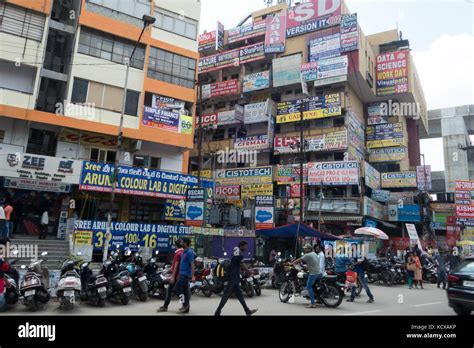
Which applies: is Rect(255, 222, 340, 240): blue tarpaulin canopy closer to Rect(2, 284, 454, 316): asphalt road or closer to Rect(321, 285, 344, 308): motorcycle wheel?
Rect(2, 284, 454, 316): asphalt road

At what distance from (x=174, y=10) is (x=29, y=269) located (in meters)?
20.3

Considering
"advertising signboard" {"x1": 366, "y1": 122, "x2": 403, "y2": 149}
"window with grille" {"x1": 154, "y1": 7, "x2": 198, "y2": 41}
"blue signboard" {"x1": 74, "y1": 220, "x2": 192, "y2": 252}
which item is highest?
"window with grille" {"x1": 154, "y1": 7, "x2": 198, "y2": 41}

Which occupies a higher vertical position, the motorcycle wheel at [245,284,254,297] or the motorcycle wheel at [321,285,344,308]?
the motorcycle wheel at [321,285,344,308]

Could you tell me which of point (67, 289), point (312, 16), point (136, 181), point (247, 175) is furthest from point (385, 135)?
point (67, 289)

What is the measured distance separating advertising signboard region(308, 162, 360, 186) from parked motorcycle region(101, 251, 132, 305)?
23134 mm

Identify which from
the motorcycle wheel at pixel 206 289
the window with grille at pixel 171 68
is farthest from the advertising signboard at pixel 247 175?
the motorcycle wheel at pixel 206 289

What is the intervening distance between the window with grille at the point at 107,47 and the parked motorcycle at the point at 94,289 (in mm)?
15099

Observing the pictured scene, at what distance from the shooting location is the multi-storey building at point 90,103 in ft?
59.3

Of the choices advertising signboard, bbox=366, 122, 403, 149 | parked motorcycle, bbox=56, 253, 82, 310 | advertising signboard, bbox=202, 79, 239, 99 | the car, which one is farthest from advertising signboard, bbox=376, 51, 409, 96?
parked motorcycle, bbox=56, 253, 82, 310

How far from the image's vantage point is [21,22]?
18.8 meters

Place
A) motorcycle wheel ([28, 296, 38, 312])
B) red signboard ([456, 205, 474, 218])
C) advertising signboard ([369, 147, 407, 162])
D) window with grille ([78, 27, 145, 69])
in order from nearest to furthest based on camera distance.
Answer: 1. motorcycle wheel ([28, 296, 38, 312])
2. window with grille ([78, 27, 145, 69])
3. red signboard ([456, 205, 474, 218])
4. advertising signboard ([369, 147, 407, 162])

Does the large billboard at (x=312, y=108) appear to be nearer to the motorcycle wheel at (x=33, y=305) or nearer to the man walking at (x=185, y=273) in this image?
the man walking at (x=185, y=273)

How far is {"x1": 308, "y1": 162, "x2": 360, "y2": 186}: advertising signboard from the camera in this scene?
29.9 metres

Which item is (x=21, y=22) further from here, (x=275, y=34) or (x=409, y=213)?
(x=409, y=213)
